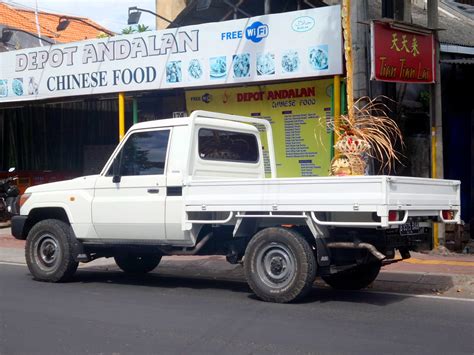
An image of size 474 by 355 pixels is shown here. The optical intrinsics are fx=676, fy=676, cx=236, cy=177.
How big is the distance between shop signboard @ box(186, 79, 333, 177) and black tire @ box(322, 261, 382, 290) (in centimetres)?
376

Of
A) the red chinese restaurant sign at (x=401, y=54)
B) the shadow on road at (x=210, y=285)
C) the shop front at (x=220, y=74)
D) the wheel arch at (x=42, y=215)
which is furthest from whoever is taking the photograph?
the shop front at (x=220, y=74)

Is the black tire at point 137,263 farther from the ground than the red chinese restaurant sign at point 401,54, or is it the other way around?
the red chinese restaurant sign at point 401,54

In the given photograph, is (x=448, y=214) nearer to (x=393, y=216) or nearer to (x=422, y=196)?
(x=422, y=196)

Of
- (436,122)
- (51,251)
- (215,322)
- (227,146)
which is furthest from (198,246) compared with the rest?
(436,122)

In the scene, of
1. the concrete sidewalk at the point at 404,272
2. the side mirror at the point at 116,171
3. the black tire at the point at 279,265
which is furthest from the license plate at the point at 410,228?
the side mirror at the point at 116,171

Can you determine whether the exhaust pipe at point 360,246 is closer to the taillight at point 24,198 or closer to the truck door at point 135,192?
the truck door at point 135,192

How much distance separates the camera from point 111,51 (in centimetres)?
1445

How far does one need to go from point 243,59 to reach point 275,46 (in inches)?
28.9

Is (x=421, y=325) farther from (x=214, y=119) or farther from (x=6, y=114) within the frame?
(x=6, y=114)

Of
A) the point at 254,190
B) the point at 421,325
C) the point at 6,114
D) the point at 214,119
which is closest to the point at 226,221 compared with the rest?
the point at 254,190

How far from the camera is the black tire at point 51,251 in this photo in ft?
31.7

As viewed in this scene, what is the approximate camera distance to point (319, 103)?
12.9 m

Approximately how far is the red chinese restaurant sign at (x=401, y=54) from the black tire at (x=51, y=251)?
544 centimetres

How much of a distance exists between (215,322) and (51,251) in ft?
12.5
